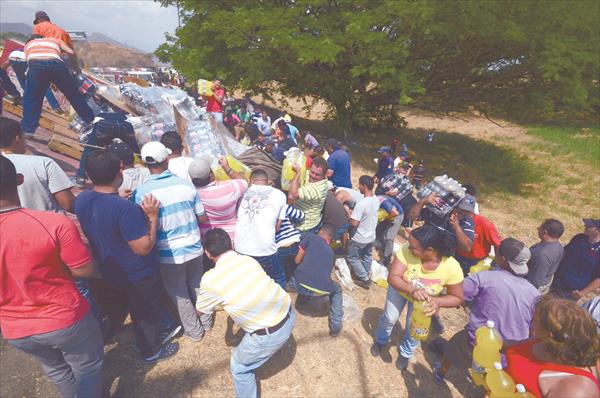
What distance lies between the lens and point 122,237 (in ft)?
7.91

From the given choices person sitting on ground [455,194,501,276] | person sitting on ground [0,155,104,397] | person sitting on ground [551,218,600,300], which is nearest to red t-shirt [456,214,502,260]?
person sitting on ground [455,194,501,276]

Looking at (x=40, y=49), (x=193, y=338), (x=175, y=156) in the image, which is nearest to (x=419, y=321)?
(x=193, y=338)

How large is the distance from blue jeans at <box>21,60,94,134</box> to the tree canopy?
5616 millimetres

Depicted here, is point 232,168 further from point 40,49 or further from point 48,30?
point 48,30

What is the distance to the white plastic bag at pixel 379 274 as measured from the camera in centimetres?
486

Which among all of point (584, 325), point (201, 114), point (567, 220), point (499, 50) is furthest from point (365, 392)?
point (499, 50)

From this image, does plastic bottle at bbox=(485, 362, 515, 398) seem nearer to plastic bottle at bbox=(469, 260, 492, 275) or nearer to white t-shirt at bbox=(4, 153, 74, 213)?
plastic bottle at bbox=(469, 260, 492, 275)

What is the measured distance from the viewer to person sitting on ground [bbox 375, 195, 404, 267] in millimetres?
4734

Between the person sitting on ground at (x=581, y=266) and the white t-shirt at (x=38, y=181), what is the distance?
5657 millimetres

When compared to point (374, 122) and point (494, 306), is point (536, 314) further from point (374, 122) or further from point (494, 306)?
point (374, 122)

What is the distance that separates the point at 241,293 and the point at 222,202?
46.5 inches

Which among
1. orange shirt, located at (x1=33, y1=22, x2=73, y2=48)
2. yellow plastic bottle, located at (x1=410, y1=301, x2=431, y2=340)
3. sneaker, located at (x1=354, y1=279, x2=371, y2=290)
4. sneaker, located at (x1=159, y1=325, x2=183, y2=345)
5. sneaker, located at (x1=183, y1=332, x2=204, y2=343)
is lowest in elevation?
sneaker, located at (x1=354, y1=279, x2=371, y2=290)

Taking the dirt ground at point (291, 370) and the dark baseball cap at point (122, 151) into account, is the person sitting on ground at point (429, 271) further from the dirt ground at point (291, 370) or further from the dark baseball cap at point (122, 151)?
the dark baseball cap at point (122, 151)

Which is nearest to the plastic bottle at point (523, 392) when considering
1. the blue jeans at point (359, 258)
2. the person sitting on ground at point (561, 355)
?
the person sitting on ground at point (561, 355)
